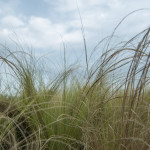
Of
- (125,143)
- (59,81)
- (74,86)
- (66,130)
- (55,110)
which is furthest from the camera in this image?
(74,86)

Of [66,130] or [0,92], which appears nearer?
[66,130]

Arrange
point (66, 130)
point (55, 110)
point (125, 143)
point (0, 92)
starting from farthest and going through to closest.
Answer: point (0, 92)
point (55, 110)
point (66, 130)
point (125, 143)

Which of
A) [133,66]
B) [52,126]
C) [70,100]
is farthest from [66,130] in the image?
[133,66]

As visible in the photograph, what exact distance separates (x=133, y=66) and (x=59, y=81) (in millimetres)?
973

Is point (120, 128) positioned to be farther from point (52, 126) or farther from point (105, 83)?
point (105, 83)

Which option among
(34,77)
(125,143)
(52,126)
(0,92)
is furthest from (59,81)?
(125,143)

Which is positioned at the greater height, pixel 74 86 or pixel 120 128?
pixel 74 86

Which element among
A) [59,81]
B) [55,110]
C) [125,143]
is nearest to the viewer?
[125,143]

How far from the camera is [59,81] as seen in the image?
2.16 metres

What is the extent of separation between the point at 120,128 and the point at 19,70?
1092mm

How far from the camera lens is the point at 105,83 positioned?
6.70 ft

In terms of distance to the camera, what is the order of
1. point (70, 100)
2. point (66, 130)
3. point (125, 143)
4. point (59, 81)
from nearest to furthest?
point (125, 143)
point (66, 130)
point (70, 100)
point (59, 81)

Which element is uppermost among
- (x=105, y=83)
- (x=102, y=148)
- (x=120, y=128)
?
(x=105, y=83)

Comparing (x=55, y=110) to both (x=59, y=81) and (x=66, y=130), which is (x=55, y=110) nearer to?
(x=66, y=130)
